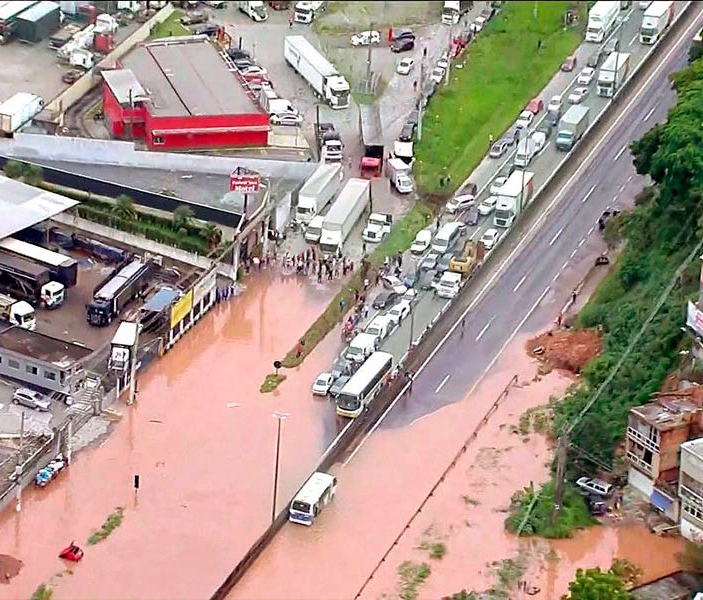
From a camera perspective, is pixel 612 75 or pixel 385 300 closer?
pixel 385 300

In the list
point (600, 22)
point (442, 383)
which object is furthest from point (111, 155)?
point (600, 22)

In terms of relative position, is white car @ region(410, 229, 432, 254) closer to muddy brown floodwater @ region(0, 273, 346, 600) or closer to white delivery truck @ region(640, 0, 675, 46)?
muddy brown floodwater @ region(0, 273, 346, 600)

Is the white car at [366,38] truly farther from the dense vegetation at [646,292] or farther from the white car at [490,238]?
the white car at [490,238]

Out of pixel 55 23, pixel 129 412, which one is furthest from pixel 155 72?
pixel 129 412

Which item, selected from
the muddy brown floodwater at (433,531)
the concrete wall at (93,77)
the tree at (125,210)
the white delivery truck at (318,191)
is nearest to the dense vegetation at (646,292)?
the muddy brown floodwater at (433,531)

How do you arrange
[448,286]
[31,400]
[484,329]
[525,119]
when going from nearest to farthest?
[31,400] → [484,329] → [448,286] → [525,119]

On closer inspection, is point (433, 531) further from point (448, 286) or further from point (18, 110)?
point (18, 110)
